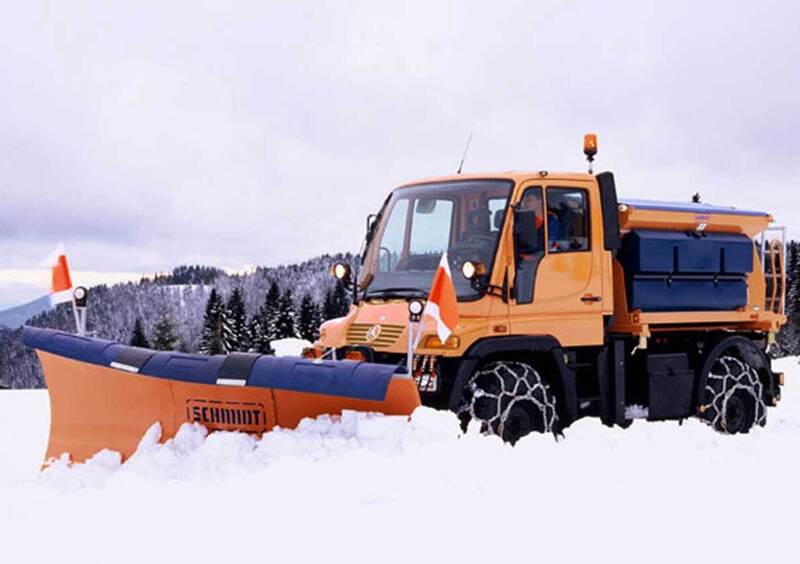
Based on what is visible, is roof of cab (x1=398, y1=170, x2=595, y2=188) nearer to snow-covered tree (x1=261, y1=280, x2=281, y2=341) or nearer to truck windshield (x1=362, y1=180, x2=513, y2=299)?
truck windshield (x1=362, y1=180, x2=513, y2=299)

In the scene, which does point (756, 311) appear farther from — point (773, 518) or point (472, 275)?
point (773, 518)

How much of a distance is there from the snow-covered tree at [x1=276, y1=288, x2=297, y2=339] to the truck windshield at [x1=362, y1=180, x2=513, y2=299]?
39.7 m

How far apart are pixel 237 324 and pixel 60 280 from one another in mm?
44887

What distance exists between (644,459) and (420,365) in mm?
1988

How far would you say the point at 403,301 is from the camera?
8.62m

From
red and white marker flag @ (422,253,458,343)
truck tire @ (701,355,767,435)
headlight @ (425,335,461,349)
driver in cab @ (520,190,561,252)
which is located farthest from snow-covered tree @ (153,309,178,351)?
red and white marker flag @ (422,253,458,343)

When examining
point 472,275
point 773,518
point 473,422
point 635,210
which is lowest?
point 773,518

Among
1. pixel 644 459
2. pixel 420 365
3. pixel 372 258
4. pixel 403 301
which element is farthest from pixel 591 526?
pixel 372 258

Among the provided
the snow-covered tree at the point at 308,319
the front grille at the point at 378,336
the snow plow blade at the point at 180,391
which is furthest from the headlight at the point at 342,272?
the snow-covered tree at the point at 308,319

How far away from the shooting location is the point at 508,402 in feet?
26.4

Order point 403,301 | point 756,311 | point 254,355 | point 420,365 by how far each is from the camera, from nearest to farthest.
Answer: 1. point 254,355
2. point 420,365
3. point 403,301
4. point 756,311

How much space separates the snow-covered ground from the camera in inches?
203

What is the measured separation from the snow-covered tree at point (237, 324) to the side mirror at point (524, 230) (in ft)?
143

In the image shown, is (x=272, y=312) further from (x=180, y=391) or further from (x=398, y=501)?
(x=398, y=501)
